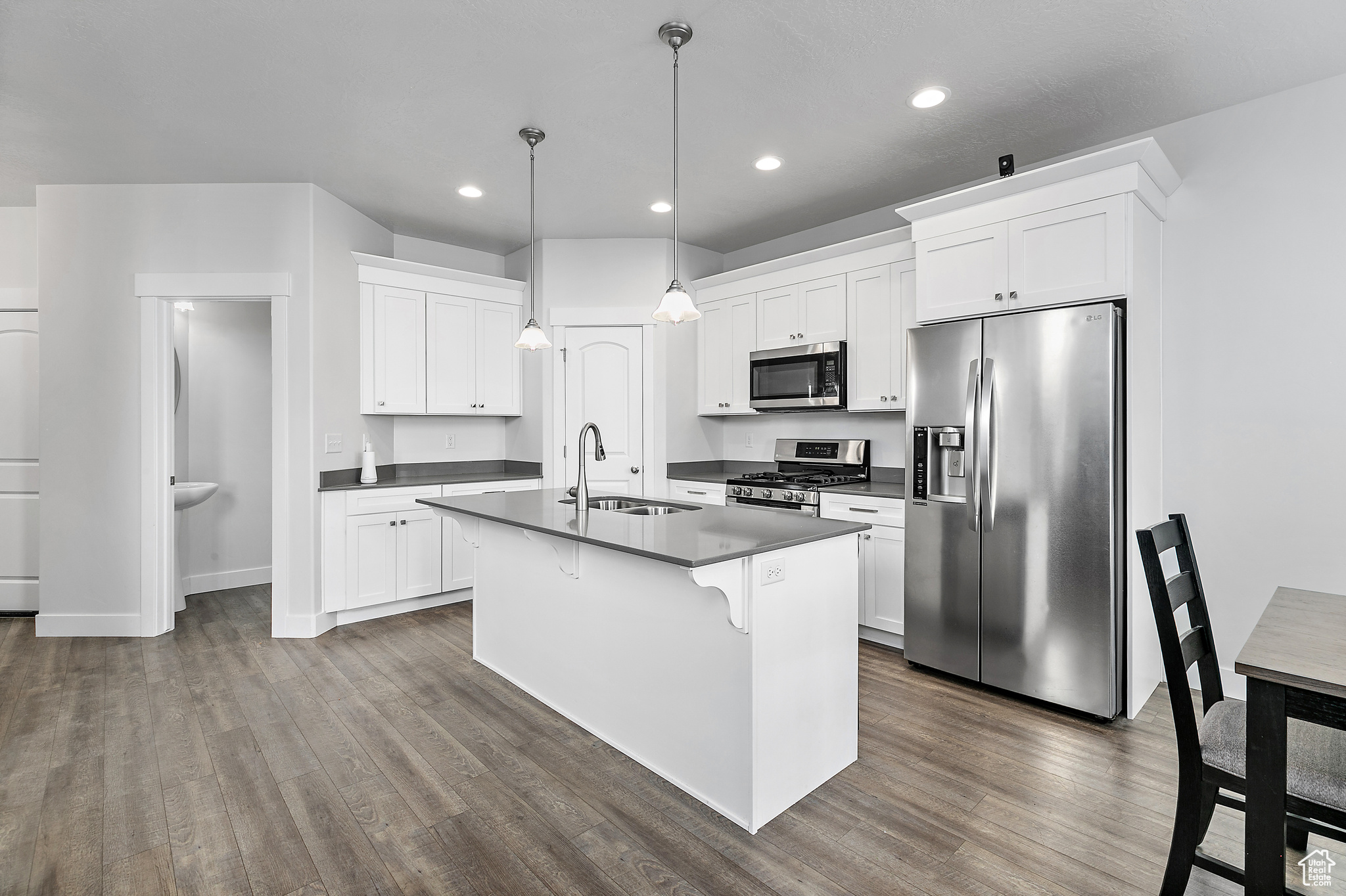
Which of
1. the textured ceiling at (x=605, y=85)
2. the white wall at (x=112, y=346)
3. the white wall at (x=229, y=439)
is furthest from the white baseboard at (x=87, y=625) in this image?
the textured ceiling at (x=605, y=85)

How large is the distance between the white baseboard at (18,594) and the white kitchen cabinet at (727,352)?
16.0 ft

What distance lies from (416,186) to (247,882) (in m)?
3.65

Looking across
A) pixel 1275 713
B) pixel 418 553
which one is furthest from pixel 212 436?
pixel 1275 713

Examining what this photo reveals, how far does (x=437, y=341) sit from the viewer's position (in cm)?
475

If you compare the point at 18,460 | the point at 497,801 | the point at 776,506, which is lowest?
the point at 497,801

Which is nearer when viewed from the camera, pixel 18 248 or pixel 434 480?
pixel 18 248

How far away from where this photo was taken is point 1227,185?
294 cm

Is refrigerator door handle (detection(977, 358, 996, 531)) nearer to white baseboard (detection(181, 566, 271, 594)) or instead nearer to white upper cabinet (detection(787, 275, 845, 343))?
white upper cabinet (detection(787, 275, 845, 343))

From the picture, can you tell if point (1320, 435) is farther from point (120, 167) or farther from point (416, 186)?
point (120, 167)

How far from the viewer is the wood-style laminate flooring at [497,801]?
181 centimetres

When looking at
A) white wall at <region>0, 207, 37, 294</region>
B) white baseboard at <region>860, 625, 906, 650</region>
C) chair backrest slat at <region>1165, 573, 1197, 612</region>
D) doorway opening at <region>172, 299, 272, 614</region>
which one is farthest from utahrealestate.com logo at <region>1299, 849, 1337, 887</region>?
white wall at <region>0, 207, 37, 294</region>

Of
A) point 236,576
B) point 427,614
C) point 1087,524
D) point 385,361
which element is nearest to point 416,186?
point 385,361

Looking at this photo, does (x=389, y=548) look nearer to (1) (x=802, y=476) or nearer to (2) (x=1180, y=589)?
(1) (x=802, y=476)

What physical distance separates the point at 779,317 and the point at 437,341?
2.51 m
